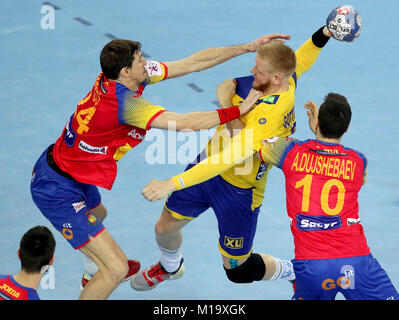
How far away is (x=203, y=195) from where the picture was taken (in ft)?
21.1

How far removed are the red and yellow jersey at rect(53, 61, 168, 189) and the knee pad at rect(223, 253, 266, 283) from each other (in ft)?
4.57

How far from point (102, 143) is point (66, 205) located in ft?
1.91

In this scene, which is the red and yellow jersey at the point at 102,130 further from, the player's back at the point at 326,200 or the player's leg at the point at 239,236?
the player's back at the point at 326,200

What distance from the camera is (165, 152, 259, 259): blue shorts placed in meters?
6.36

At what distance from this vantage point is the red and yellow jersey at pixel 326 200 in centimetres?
527

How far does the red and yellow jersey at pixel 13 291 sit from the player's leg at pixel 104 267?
3.58ft

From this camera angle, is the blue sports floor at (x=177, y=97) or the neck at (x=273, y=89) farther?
the blue sports floor at (x=177, y=97)

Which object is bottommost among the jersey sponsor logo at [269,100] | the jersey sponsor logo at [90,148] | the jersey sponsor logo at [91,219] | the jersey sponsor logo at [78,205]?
the jersey sponsor logo at [91,219]

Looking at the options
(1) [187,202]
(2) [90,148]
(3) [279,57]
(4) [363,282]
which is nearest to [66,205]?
(2) [90,148]

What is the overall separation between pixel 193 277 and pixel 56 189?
1692mm

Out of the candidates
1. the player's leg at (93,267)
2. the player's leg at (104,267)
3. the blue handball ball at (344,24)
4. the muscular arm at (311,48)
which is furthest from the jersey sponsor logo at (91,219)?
the blue handball ball at (344,24)

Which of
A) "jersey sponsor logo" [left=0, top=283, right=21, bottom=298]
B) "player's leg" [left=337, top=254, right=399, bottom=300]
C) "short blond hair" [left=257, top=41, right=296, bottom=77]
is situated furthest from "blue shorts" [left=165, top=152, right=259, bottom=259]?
"jersey sponsor logo" [left=0, top=283, right=21, bottom=298]

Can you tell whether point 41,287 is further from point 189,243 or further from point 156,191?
point 156,191

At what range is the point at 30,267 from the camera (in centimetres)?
501
